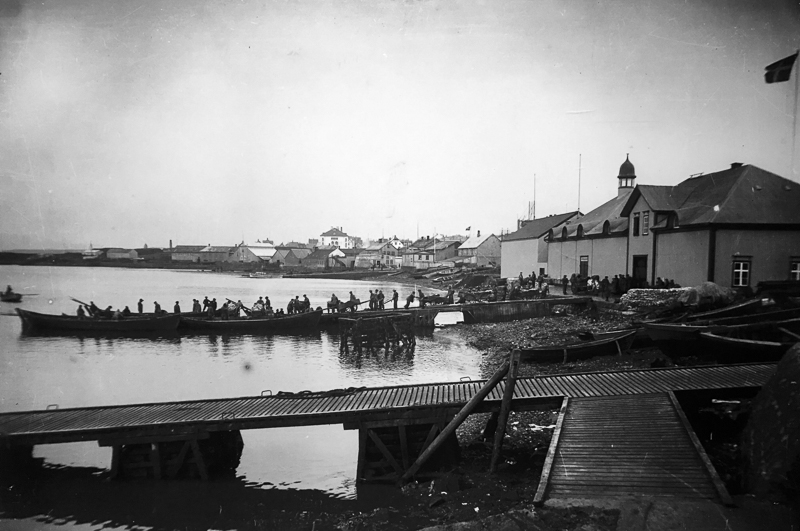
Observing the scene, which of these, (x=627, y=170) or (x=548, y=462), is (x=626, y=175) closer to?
(x=627, y=170)

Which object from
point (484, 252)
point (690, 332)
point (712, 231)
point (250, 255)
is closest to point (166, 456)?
point (690, 332)

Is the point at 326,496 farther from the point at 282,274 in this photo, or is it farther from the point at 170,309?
the point at 282,274

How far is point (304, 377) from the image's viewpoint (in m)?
23.0

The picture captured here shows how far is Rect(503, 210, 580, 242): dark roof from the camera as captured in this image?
157 ft

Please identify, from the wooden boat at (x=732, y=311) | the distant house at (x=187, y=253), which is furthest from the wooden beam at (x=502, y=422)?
the distant house at (x=187, y=253)

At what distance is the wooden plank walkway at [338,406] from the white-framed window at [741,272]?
41.5 ft

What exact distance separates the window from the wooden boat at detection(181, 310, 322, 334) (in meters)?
26.6

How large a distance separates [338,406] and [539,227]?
4241cm

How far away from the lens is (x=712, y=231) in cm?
2355

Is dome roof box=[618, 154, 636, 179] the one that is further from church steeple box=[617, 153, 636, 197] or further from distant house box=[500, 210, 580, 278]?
distant house box=[500, 210, 580, 278]

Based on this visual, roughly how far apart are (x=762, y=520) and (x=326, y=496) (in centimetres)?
859

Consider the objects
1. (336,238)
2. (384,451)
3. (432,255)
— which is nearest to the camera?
(384,451)

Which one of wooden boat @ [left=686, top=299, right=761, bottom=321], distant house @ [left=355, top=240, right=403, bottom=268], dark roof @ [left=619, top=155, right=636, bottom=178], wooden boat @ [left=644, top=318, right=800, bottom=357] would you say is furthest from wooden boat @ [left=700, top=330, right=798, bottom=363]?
distant house @ [left=355, top=240, right=403, bottom=268]

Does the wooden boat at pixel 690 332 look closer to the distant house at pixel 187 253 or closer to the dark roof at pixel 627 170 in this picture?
the dark roof at pixel 627 170
